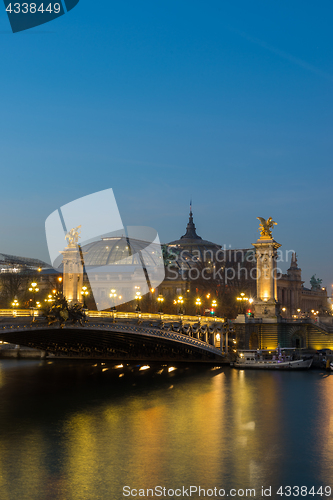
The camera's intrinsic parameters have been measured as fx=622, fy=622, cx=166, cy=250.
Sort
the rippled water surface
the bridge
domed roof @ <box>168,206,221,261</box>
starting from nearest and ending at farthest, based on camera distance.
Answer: the rippled water surface
the bridge
domed roof @ <box>168,206,221,261</box>

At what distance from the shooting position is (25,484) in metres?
23.7

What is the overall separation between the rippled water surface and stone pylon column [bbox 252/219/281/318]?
45.7 ft

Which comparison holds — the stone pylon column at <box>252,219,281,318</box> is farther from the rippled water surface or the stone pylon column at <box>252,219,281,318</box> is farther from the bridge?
the rippled water surface

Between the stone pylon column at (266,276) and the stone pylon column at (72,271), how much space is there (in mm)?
19498

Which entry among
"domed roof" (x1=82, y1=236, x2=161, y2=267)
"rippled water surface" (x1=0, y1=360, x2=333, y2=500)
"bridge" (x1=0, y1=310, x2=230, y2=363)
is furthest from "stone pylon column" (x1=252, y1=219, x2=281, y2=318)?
"domed roof" (x1=82, y1=236, x2=161, y2=267)

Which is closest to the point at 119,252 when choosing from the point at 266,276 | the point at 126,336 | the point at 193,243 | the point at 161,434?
the point at 193,243

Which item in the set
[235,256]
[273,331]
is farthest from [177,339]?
[235,256]

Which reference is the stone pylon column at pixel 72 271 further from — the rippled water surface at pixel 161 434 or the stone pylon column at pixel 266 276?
the stone pylon column at pixel 266 276

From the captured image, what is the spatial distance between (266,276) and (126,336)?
21.1m

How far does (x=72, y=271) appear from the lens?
68562mm

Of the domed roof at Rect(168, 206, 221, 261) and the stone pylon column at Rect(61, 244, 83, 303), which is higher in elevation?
the domed roof at Rect(168, 206, 221, 261)

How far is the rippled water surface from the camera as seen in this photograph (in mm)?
24484

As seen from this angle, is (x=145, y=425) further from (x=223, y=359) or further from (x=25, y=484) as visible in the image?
(x=223, y=359)

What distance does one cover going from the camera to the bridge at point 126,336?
43.4 meters
